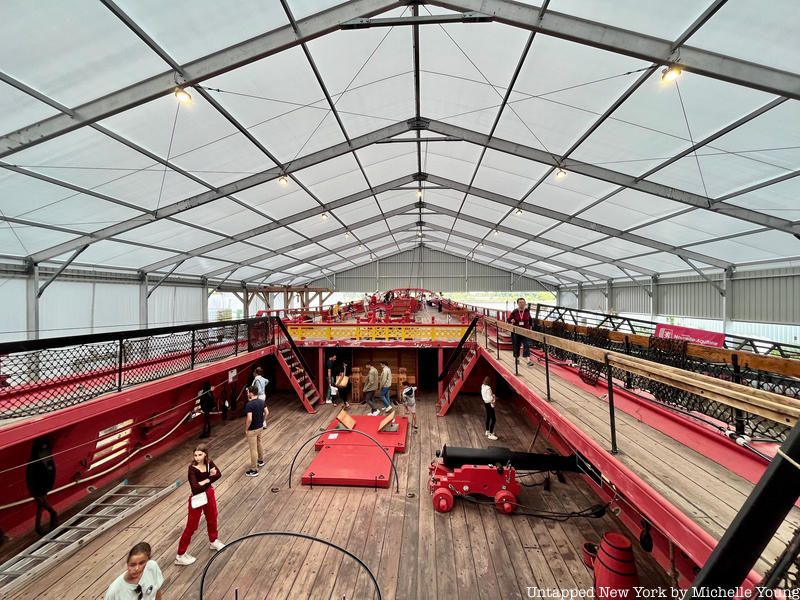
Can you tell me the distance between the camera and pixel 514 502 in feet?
17.4

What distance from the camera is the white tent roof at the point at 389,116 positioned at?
5492 millimetres

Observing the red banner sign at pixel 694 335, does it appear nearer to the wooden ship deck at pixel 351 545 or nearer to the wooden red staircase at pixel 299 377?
the wooden ship deck at pixel 351 545

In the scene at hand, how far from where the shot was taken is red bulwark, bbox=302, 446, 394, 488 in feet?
20.0

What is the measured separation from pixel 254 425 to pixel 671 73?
10.1 meters

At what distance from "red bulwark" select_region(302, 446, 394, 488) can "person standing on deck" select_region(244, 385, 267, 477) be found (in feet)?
3.71

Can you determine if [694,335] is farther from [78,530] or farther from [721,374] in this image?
[78,530]

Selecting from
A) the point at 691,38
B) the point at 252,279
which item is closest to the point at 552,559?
the point at 691,38

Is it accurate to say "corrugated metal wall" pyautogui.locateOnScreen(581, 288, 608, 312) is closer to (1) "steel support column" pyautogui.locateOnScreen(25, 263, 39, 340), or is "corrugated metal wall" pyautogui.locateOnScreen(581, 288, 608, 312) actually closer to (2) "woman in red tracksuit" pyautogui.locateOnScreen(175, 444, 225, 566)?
(2) "woman in red tracksuit" pyautogui.locateOnScreen(175, 444, 225, 566)

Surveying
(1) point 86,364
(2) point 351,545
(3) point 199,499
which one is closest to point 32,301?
(1) point 86,364

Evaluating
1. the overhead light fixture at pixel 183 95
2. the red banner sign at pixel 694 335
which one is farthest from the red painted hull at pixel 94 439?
the red banner sign at pixel 694 335

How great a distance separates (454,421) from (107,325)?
55.0ft

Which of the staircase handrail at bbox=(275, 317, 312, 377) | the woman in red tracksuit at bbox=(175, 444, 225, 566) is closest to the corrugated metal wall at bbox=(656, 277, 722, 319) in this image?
the staircase handrail at bbox=(275, 317, 312, 377)

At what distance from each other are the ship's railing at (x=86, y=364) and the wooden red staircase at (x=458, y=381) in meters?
6.24

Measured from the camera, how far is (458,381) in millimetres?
9586
